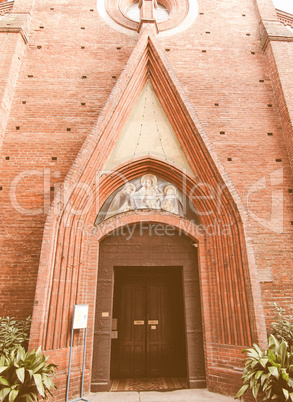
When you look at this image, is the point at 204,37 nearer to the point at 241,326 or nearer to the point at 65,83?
the point at 65,83

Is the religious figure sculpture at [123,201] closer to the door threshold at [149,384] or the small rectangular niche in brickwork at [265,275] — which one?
the small rectangular niche in brickwork at [265,275]

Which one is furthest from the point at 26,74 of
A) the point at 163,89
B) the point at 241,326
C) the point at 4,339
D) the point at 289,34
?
the point at 241,326

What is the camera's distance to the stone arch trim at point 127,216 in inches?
197

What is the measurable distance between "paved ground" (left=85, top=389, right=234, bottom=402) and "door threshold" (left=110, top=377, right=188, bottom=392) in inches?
9.5

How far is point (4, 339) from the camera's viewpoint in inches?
189

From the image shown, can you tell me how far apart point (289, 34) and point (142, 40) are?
4.43 metres

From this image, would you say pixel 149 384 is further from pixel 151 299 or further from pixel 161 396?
pixel 151 299

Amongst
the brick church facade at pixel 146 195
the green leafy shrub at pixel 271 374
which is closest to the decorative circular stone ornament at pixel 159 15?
the brick church facade at pixel 146 195

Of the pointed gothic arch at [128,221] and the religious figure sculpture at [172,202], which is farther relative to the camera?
the religious figure sculpture at [172,202]

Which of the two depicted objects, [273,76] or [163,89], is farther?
[273,76]

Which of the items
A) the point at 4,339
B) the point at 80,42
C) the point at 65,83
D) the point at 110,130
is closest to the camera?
the point at 4,339

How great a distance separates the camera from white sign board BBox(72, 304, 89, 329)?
4.98 metres

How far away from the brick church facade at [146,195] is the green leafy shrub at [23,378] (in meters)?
0.58

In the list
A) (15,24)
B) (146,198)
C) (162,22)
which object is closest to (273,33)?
(162,22)
